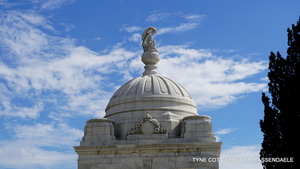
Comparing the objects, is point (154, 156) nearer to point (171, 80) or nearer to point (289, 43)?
point (171, 80)

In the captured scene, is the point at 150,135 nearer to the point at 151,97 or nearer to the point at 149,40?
the point at 151,97

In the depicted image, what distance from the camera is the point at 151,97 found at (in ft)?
102

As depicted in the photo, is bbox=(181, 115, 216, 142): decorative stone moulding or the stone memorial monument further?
bbox=(181, 115, 216, 142): decorative stone moulding

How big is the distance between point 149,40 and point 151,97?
5.32 meters

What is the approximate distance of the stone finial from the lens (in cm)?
3421

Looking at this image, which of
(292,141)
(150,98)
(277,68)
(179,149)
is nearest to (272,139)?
(292,141)

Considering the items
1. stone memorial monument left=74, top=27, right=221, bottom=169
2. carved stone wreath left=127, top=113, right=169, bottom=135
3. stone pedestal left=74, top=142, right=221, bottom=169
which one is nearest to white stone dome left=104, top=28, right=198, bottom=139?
stone memorial monument left=74, top=27, right=221, bottom=169

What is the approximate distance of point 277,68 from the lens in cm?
2680

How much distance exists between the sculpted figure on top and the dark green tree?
9.69 meters

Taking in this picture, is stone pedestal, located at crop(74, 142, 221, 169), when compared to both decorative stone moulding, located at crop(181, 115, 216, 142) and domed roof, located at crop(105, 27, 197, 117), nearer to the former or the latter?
decorative stone moulding, located at crop(181, 115, 216, 142)

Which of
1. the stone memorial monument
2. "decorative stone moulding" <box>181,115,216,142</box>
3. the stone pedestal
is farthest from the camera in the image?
"decorative stone moulding" <box>181,115,216,142</box>

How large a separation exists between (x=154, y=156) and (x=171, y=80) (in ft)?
19.8

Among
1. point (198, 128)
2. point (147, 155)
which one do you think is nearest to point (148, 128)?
point (147, 155)

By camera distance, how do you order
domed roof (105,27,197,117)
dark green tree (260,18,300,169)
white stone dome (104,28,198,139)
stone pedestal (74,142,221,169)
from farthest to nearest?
domed roof (105,27,197,117) → white stone dome (104,28,198,139) → stone pedestal (74,142,221,169) → dark green tree (260,18,300,169)
